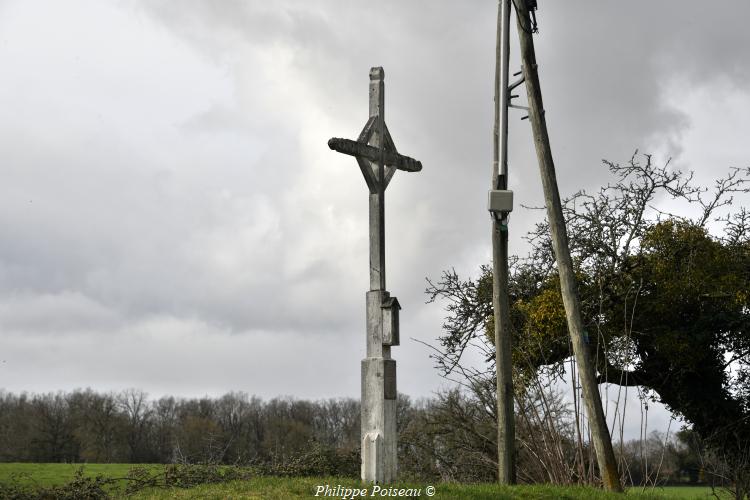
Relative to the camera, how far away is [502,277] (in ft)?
35.6

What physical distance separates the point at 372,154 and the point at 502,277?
2988 millimetres

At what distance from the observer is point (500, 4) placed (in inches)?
461

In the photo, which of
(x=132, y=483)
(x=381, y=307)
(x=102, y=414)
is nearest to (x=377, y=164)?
(x=381, y=307)

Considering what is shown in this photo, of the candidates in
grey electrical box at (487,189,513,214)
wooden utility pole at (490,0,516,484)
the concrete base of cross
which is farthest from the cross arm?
the concrete base of cross

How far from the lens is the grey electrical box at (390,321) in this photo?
8.68 meters

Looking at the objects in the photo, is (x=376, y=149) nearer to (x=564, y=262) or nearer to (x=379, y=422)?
(x=379, y=422)

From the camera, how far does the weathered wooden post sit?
855 centimetres

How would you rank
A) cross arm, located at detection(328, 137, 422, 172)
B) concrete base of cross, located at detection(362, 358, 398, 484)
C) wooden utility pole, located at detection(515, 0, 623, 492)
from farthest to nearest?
wooden utility pole, located at detection(515, 0, 623, 492), cross arm, located at detection(328, 137, 422, 172), concrete base of cross, located at detection(362, 358, 398, 484)

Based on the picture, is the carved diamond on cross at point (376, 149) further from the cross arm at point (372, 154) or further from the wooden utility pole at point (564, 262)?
the wooden utility pole at point (564, 262)

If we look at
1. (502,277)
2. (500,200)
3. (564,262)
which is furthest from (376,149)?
(564,262)

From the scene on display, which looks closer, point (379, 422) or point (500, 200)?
point (379, 422)

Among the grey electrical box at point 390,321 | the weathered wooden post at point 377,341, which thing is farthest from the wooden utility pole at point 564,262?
the grey electrical box at point 390,321

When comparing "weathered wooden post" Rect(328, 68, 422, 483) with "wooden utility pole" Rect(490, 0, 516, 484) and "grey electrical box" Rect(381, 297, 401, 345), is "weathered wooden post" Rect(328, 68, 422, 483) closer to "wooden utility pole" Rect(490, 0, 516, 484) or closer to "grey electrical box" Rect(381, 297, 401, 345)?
"grey electrical box" Rect(381, 297, 401, 345)

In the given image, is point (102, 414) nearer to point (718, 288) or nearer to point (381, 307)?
point (718, 288)
